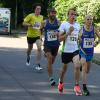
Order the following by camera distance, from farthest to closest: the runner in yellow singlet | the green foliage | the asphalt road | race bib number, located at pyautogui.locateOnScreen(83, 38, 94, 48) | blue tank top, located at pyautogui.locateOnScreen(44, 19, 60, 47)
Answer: the green foliage → the runner in yellow singlet → blue tank top, located at pyautogui.locateOnScreen(44, 19, 60, 47) → race bib number, located at pyautogui.locateOnScreen(83, 38, 94, 48) → the asphalt road

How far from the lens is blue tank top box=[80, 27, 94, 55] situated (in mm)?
10664

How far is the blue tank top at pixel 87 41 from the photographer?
1066 centimetres

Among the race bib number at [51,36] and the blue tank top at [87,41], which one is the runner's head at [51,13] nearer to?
the race bib number at [51,36]

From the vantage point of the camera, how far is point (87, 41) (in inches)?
419

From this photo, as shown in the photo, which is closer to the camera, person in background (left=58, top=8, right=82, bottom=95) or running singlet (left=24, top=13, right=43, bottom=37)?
person in background (left=58, top=8, right=82, bottom=95)

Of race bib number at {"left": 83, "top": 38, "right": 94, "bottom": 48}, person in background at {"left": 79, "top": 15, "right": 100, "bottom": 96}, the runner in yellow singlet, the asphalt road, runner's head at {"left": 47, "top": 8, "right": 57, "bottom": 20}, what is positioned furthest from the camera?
the runner in yellow singlet

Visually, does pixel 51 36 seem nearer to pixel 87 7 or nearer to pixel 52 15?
pixel 52 15

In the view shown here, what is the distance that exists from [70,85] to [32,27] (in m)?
3.16

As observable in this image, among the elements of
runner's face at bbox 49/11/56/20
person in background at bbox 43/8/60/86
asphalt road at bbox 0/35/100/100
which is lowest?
asphalt road at bbox 0/35/100/100

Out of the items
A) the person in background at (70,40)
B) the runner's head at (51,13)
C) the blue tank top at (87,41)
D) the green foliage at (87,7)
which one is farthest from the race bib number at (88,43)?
the green foliage at (87,7)

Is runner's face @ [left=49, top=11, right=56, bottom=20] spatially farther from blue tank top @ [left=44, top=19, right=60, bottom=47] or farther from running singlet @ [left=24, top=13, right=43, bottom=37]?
running singlet @ [left=24, top=13, right=43, bottom=37]

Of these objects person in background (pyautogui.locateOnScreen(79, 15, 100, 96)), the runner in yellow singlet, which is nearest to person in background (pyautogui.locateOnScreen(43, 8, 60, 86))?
person in background (pyautogui.locateOnScreen(79, 15, 100, 96))

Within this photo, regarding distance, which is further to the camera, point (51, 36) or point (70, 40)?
point (51, 36)

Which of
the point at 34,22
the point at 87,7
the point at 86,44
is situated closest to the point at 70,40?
the point at 86,44
